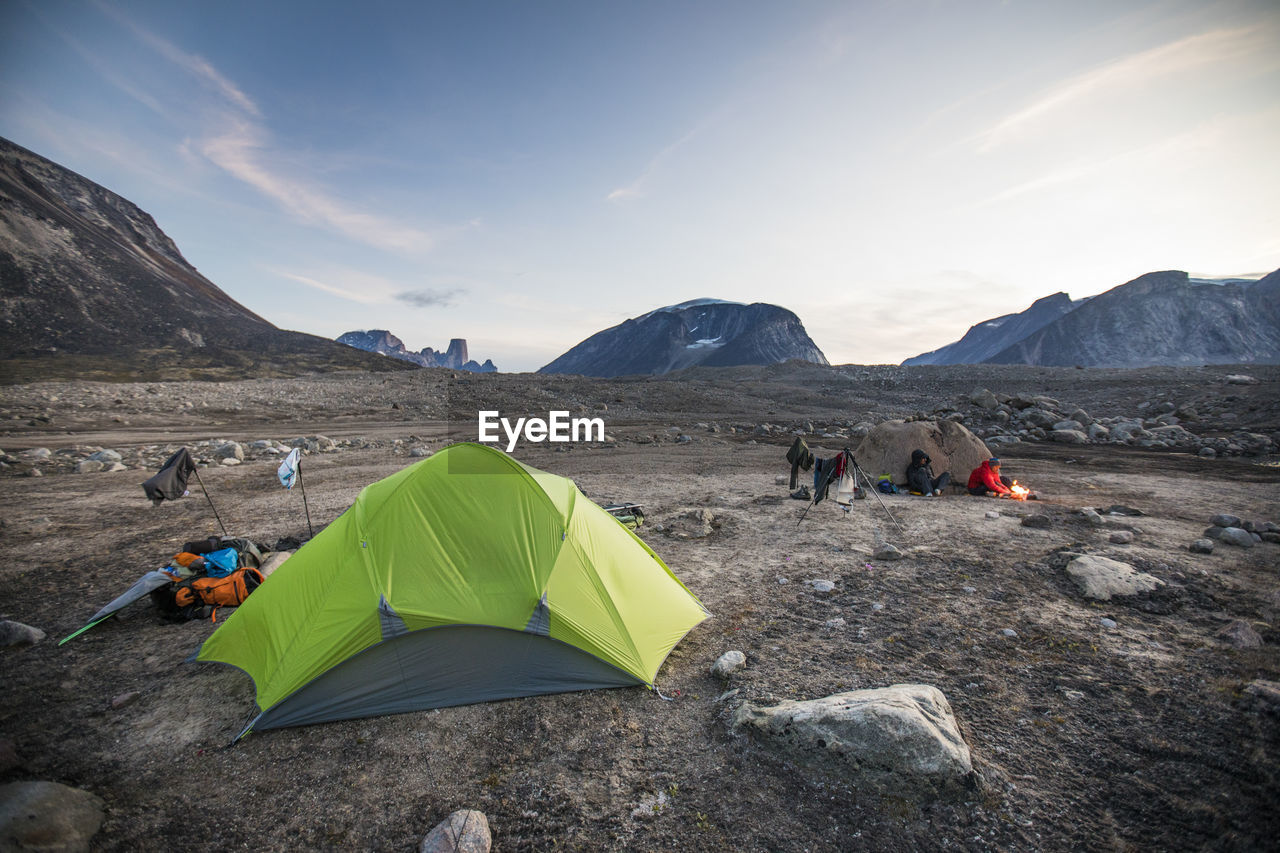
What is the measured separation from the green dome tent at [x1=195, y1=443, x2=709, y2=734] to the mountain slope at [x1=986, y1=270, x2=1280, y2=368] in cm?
10094

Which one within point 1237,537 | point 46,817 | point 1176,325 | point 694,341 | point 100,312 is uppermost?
point 694,341

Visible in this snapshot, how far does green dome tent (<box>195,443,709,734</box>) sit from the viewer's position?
449 centimetres

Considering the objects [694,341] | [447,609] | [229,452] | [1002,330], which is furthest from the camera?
[694,341]

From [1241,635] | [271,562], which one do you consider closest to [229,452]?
[271,562]

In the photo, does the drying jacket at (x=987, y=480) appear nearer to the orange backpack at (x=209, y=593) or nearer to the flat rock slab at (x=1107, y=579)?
the flat rock slab at (x=1107, y=579)

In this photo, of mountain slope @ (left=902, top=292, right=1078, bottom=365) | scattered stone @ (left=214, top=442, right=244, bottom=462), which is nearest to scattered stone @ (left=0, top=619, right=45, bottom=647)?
scattered stone @ (left=214, top=442, right=244, bottom=462)

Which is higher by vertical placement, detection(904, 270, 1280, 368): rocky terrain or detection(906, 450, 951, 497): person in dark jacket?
detection(904, 270, 1280, 368): rocky terrain

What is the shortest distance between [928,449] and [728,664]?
36.0 ft

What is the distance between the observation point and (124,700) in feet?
14.9

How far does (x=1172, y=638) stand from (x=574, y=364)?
180 metres

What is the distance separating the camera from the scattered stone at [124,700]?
4477 mm

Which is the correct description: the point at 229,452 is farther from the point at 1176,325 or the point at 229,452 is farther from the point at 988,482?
the point at 1176,325

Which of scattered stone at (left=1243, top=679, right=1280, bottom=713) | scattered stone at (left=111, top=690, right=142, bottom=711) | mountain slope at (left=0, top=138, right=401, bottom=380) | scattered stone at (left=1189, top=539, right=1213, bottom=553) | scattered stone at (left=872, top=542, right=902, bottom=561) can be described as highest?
mountain slope at (left=0, top=138, right=401, bottom=380)

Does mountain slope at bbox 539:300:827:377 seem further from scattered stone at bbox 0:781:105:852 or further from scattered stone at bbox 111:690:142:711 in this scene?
scattered stone at bbox 0:781:105:852
